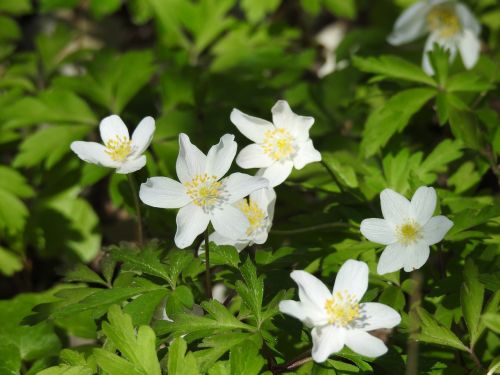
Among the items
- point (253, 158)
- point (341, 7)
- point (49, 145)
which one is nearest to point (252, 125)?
point (253, 158)

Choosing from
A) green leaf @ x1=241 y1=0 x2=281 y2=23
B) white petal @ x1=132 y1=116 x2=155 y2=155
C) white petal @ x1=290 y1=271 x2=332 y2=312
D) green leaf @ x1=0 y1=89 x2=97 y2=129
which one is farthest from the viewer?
green leaf @ x1=241 y1=0 x2=281 y2=23

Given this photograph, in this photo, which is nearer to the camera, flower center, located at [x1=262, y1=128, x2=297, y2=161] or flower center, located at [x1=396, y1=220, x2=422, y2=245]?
flower center, located at [x1=396, y1=220, x2=422, y2=245]

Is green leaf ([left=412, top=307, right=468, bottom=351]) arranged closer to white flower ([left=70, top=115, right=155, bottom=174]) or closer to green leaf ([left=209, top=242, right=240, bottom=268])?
green leaf ([left=209, top=242, right=240, bottom=268])

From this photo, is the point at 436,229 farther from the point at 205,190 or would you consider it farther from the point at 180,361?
the point at 180,361

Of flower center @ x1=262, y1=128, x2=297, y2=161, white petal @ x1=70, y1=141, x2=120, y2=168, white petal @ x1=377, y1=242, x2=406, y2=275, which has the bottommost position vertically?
white petal @ x1=377, y1=242, x2=406, y2=275

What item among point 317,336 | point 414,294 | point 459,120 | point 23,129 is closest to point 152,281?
point 317,336

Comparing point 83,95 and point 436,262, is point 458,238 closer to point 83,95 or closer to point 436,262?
point 436,262

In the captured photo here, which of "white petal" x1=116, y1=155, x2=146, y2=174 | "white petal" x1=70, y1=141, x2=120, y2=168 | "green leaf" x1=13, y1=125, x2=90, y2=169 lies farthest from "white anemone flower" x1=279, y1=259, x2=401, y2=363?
"green leaf" x1=13, y1=125, x2=90, y2=169
